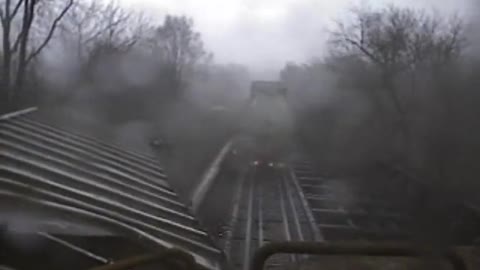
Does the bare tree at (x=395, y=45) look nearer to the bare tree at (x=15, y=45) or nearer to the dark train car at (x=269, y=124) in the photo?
the dark train car at (x=269, y=124)

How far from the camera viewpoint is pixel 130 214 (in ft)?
9.89

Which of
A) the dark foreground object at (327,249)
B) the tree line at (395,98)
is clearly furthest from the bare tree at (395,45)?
the dark foreground object at (327,249)

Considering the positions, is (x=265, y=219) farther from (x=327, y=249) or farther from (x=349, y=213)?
(x=327, y=249)

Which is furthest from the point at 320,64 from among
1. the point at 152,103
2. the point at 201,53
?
the point at 201,53

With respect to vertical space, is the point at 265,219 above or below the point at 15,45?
A: below

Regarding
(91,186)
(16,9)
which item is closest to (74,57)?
(16,9)

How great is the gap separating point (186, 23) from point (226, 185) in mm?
16194

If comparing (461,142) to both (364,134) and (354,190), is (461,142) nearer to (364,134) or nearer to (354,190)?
(354,190)

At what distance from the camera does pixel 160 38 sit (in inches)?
945

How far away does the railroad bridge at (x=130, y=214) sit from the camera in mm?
2262

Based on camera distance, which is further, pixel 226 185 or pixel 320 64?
pixel 320 64

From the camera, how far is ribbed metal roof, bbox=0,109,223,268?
2646 millimetres

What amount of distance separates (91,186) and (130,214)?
1.48 ft

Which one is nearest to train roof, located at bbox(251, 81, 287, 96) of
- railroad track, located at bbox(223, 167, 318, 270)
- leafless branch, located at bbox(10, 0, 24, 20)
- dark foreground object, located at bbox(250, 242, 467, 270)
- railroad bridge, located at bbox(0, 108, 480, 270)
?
railroad track, located at bbox(223, 167, 318, 270)
